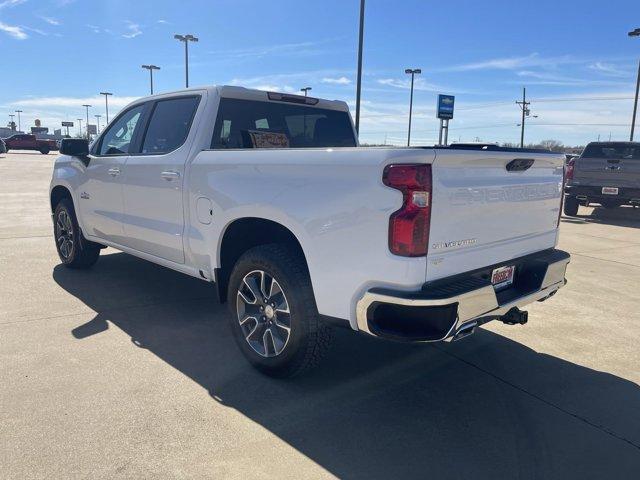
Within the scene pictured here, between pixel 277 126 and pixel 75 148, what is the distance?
228cm

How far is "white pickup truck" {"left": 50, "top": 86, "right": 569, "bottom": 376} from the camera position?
8.67 feet

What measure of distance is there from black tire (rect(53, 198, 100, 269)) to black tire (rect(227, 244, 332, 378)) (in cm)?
308

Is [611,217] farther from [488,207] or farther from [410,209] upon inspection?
[410,209]

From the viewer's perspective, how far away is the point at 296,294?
3127 millimetres

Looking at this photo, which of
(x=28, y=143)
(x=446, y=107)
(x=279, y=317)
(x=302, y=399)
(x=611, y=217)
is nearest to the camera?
(x=302, y=399)

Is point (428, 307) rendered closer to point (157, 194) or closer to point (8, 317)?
point (157, 194)

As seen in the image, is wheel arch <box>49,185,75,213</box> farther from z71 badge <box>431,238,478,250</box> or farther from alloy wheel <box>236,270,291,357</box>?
z71 badge <box>431,238,478,250</box>

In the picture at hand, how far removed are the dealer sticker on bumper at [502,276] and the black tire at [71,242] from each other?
4.67 meters

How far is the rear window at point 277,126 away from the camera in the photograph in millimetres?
4242

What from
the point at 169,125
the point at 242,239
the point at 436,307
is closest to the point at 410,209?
the point at 436,307

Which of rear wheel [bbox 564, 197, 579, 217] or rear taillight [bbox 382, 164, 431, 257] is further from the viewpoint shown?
rear wheel [bbox 564, 197, 579, 217]

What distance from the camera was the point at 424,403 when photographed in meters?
3.22

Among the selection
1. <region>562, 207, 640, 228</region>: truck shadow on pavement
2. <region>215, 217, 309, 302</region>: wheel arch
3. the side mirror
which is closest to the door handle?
<region>215, 217, 309, 302</region>: wheel arch

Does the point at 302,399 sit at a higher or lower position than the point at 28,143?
lower
